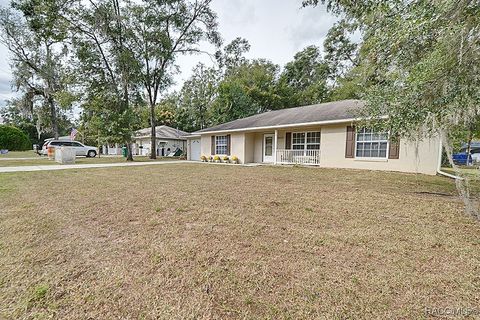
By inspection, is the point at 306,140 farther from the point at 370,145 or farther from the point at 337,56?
the point at 337,56

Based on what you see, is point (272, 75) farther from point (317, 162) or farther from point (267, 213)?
point (267, 213)

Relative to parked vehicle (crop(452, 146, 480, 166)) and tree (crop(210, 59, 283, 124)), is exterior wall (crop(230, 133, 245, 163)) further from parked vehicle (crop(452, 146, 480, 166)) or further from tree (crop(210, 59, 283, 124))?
parked vehicle (crop(452, 146, 480, 166))

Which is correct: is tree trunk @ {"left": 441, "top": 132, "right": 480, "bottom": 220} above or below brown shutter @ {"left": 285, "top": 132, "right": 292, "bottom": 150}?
below

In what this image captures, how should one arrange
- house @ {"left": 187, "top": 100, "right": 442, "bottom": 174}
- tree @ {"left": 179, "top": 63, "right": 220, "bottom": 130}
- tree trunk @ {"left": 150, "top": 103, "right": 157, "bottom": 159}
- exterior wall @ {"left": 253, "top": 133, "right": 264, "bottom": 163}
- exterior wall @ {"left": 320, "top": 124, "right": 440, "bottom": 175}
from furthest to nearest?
tree @ {"left": 179, "top": 63, "right": 220, "bottom": 130} < tree trunk @ {"left": 150, "top": 103, "right": 157, "bottom": 159} < exterior wall @ {"left": 253, "top": 133, "right": 264, "bottom": 163} < house @ {"left": 187, "top": 100, "right": 442, "bottom": 174} < exterior wall @ {"left": 320, "top": 124, "right": 440, "bottom": 175}

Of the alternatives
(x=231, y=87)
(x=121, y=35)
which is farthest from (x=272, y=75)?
(x=121, y=35)

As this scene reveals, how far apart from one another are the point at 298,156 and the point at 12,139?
34.3 metres

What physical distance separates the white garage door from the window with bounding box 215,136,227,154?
3454 mm

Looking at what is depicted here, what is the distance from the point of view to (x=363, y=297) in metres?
1.89

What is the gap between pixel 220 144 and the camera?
16.9 meters

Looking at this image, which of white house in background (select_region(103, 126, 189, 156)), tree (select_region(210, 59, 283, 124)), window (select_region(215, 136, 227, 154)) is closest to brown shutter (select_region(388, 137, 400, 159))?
window (select_region(215, 136, 227, 154))

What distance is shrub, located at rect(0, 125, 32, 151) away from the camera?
1041 inches

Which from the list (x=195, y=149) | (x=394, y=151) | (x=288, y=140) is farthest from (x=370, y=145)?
(x=195, y=149)

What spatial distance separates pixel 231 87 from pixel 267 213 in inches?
823

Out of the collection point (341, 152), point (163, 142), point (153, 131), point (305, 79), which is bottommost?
point (341, 152)
